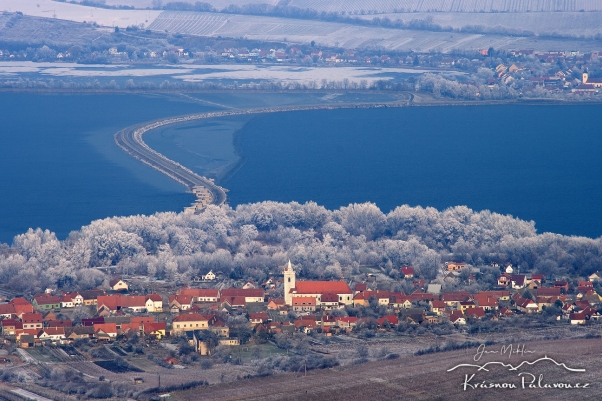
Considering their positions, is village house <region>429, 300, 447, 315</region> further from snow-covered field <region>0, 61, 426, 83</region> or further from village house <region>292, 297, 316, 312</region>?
snow-covered field <region>0, 61, 426, 83</region>

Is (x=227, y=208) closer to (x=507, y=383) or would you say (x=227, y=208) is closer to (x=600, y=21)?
(x=507, y=383)

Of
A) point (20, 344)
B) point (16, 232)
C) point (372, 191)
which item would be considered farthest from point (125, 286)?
point (372, 191)

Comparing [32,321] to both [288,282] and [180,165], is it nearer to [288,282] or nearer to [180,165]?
[288,282]

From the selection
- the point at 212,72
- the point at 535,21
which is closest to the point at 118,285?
the point at 212,72

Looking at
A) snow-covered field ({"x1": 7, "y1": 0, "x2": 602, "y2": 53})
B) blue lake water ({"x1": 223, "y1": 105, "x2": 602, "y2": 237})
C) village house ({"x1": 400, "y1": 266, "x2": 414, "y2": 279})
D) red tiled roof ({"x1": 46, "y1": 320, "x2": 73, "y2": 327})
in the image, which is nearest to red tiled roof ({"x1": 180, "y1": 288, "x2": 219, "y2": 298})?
red tiled roof ({"x1": 46, "y1": 320, "x2": 73, "y2": 327})

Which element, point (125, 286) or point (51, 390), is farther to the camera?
point (125, 286)
